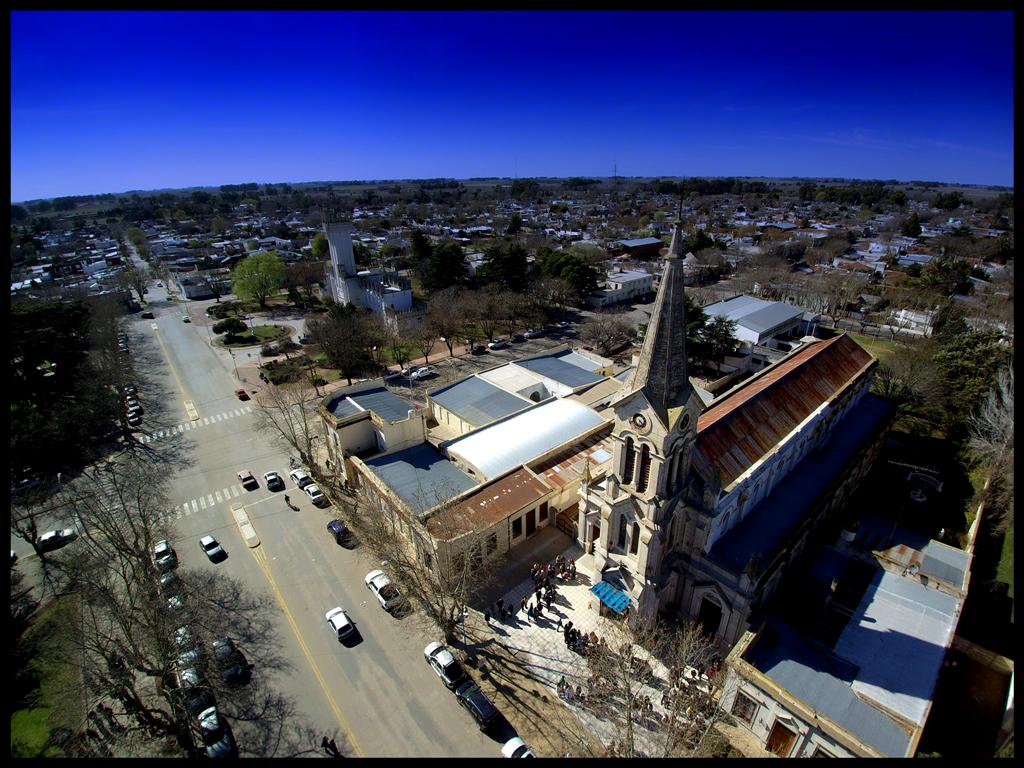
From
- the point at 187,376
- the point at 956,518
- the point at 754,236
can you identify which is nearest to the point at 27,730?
the point at 187,376

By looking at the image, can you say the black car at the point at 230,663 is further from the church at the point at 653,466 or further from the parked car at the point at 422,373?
the parked car at the point at 422,373

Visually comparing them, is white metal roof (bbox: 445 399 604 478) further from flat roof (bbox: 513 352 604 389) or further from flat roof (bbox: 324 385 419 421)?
flat roof (bbox: 513 352 604 389)

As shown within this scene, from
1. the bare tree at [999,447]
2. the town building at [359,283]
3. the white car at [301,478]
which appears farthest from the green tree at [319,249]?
the bare tree at [999,447]

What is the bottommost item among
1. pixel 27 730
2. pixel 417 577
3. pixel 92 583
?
pixel 27 730

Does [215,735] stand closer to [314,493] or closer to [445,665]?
[445,665]

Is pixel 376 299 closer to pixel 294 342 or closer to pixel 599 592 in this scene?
pixel 294 342

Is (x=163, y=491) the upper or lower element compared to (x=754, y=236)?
lower

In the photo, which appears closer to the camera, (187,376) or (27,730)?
(27,730)

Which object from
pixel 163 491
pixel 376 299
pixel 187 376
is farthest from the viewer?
pixel 376 299
